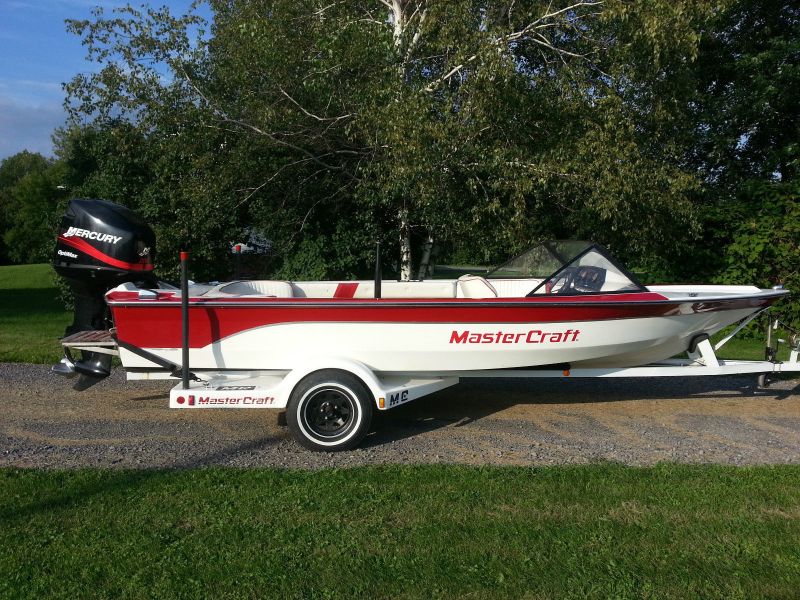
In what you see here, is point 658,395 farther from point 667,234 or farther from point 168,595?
point 168,595

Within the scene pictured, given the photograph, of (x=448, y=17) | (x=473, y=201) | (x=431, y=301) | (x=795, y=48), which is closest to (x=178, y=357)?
(x=431, y=301)

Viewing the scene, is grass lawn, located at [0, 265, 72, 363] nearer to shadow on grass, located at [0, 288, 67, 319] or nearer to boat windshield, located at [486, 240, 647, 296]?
shadow on grass, located at [0, 288, 67, 319]

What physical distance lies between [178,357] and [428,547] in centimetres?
282

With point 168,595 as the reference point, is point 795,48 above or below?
above

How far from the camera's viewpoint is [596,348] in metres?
5.62

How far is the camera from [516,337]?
216 inches

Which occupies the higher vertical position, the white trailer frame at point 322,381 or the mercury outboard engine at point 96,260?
the mercury outboard engine at point 96,260

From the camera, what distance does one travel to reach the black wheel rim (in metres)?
5.32

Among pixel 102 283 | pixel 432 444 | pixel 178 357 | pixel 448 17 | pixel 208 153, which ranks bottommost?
pixel 432 444

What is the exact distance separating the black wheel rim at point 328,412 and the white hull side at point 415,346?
309 mm

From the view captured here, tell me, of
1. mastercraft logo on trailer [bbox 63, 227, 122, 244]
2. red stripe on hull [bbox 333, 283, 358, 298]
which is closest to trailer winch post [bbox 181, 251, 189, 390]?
mastercraft logo on trailer [bbox 63, 227, 122, 244]

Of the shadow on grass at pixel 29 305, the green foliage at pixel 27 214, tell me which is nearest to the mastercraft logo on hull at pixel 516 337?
the shadow on grass at pixel 29 305

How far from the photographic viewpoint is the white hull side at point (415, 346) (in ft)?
17.8

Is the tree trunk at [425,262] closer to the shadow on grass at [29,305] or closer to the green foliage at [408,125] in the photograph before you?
the green foliage at [408,125]
